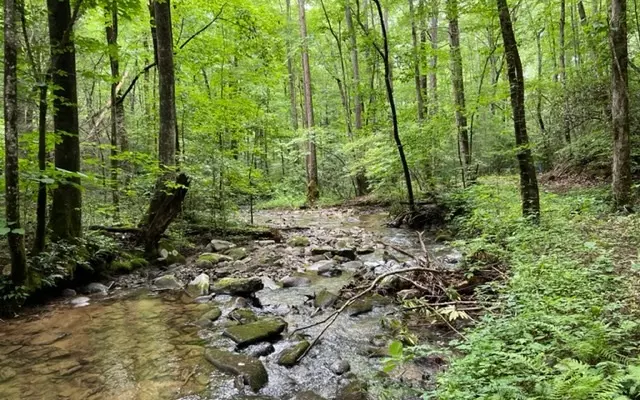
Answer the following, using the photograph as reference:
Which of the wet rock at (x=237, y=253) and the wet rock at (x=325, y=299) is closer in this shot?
the wet rock at (x=325, y=299)

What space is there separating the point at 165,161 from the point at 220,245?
2.48 meters

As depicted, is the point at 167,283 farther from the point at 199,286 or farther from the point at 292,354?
the point at 292,354

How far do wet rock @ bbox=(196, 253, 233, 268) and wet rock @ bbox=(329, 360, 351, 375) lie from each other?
4863 mm

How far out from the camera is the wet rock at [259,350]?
180 inches

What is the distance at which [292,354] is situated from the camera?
14.5ft

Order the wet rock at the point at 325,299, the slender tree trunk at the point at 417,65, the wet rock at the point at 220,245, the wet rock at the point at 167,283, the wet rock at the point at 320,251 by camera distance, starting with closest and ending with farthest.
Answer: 1. the wet rock at the point at 325,299
2. the wet rock at the point at 167,283
3. the wet rock at the point at 320,251
4. the wet rock at the point at 220,245
5. the slender tree trunk at the point at 417,65

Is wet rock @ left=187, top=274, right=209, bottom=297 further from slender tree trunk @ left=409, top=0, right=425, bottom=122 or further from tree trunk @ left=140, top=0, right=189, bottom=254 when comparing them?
slender tree trunk @ left=409, top=0, right=425, bottom=122

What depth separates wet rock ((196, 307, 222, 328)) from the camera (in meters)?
5.53

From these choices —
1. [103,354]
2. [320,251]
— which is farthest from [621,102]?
[103,354]

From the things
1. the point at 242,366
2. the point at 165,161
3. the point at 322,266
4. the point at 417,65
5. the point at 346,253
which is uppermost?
the point at 417,65

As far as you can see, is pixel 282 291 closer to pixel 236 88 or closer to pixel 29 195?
pixel 29 195

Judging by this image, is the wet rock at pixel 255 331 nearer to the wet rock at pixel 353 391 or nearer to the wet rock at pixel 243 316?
the wet rock at pixel 243 316

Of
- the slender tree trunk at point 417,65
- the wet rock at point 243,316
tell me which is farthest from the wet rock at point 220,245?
the slender tree trunk at point 417,65

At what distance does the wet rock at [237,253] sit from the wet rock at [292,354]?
4.72 m
